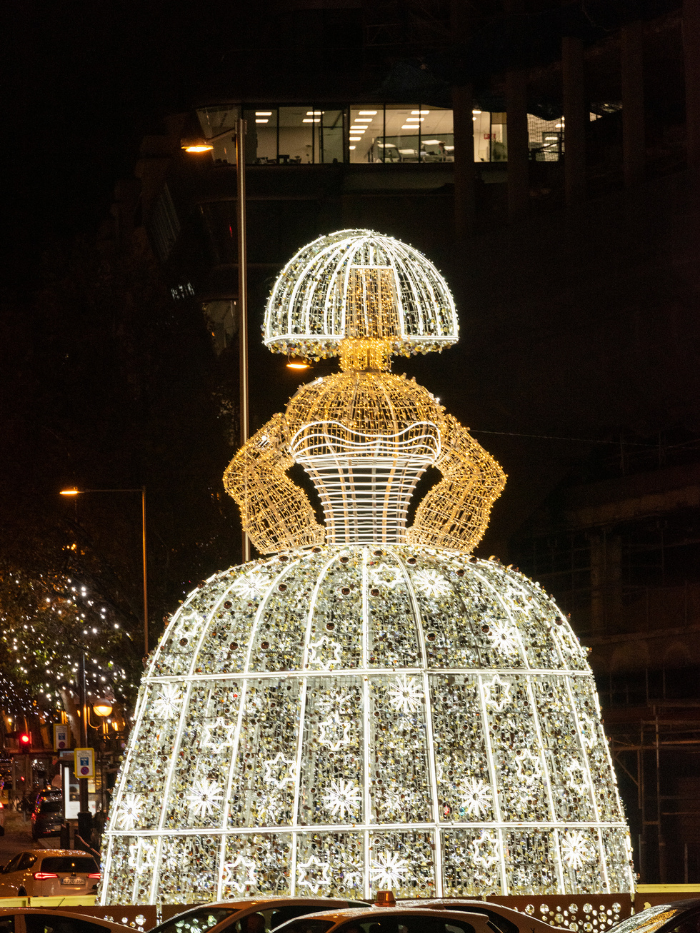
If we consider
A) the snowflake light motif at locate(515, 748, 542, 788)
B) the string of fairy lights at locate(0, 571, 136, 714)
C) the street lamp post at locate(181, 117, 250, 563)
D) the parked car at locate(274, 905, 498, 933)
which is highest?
the street lamp post at locate(181, 117, 250, 563)

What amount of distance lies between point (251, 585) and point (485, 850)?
8.90 feet

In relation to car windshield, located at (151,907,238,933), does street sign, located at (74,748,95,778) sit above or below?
above

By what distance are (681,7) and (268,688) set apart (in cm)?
2437

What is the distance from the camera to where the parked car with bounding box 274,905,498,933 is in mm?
9555

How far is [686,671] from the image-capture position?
2783 cm

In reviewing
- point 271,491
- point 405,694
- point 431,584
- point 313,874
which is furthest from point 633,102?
point 313,874

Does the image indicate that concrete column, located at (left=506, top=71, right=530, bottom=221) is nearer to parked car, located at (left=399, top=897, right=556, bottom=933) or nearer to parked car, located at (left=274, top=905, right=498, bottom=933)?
parked car, located at (left=399, top=897, right=556, bottom=933)

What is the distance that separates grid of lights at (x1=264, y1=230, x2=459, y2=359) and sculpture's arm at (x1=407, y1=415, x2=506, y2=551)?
0.96 meters

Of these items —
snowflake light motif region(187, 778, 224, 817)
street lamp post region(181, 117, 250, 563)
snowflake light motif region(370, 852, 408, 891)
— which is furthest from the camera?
street lamp post region(181, 117, 250, 563)

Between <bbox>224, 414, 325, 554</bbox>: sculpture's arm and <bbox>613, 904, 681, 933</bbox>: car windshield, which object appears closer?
<bbox>613, 904, 681, 933</bbox>: car windshield

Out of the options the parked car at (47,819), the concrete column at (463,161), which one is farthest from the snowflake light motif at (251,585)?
the parked car at (47,819)

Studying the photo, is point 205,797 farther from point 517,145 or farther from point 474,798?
point 517,145

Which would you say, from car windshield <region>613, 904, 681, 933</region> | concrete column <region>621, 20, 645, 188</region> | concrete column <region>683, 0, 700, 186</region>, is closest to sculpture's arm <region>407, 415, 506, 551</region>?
car windshield <region>613, 904, 681, 933</region>

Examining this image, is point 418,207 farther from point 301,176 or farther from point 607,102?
point 607,102
